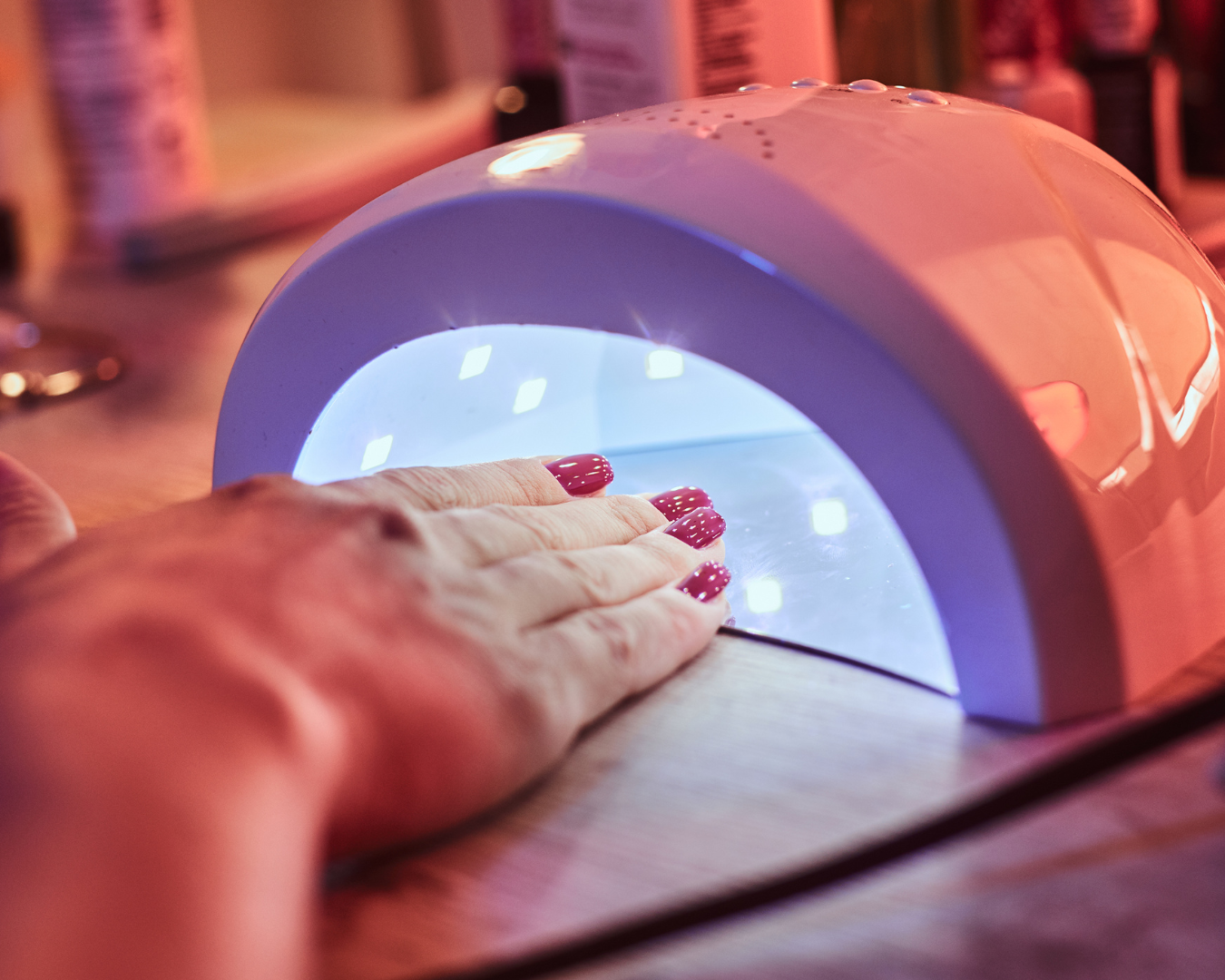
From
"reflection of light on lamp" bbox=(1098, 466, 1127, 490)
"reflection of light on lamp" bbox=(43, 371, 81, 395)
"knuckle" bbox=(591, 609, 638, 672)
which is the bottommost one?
"reflection of light on lamp" bbox=(43, 371, 81, 395)

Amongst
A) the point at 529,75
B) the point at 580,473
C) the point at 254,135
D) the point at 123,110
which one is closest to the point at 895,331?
the point at 580,473

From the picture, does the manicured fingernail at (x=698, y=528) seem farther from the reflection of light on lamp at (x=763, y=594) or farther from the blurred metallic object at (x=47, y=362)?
the blurred metallic object at (x=47, y=362)

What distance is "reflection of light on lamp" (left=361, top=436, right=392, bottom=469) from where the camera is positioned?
427mm

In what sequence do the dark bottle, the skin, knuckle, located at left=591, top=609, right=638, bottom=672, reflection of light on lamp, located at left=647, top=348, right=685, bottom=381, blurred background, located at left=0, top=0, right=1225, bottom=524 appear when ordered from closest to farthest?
the skin → knuckle, located at left=591, top=609, right=638, bottom=672 → reflection of light on lamp, located at left=647, top=348, right=685, bottom=381 → blurred background, located at left=0, top=0, right=1225, bottom=524 → the dark bottle

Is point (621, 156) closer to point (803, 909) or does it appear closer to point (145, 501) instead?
point (803, 909)

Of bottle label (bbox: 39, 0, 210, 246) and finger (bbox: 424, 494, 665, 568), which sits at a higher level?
bottle label (bbox: 39, 0, 210, 246)

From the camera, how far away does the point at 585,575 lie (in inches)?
14.0

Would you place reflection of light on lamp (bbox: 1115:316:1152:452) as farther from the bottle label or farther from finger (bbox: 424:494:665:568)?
the bottle label

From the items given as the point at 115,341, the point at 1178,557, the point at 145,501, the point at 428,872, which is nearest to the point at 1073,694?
the point at 1178,557

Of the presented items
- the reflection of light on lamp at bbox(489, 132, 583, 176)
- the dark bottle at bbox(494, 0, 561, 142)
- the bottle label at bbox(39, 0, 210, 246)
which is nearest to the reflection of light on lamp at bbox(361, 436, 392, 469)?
the reflection of light on lamp at bbox(489, 132, 583, 176)

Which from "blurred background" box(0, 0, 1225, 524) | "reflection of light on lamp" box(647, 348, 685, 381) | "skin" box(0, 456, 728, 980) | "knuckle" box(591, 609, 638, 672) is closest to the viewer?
"skin" box(0, 456, 728, 980)

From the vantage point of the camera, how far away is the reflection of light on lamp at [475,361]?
1.33 ft

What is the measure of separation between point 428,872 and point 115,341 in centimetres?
63

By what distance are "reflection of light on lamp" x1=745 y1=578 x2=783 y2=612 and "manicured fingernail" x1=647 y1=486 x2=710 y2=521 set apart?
4cm
